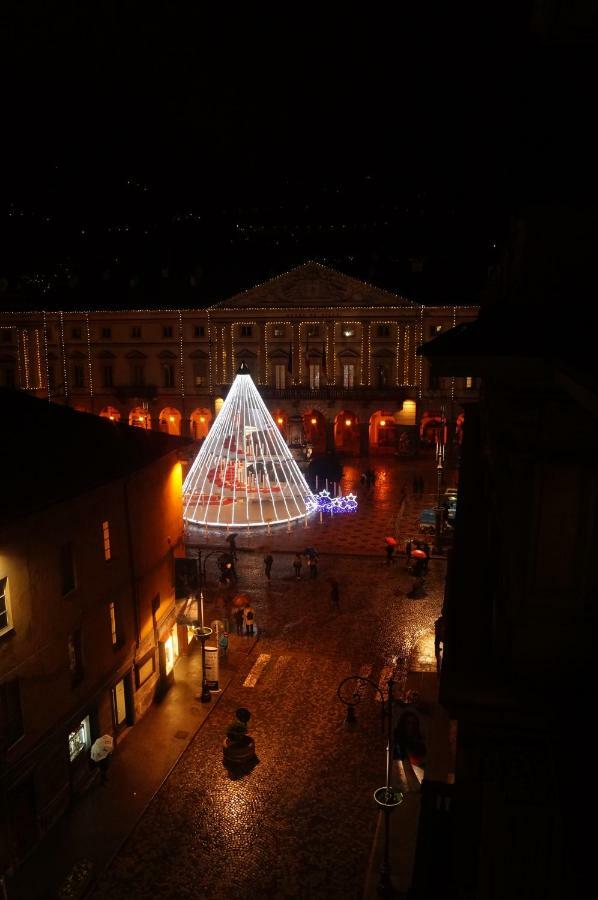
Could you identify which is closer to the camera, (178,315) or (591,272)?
(591,272)

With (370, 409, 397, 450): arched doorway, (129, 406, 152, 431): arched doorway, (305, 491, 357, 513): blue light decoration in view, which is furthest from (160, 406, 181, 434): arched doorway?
(305, 491, 357, 513): blue light decoration

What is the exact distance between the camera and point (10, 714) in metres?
14.1

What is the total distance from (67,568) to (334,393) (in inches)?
1841

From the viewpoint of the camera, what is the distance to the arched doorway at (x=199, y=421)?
6456 centimetres

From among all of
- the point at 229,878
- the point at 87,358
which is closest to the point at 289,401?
the point at 87,358

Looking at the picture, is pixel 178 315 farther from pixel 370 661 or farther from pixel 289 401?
pixel 370 661

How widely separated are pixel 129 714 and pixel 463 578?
1468cm

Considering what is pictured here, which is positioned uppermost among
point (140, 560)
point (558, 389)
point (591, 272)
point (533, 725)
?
point (591, 272)

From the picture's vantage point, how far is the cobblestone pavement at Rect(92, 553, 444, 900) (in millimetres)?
13758

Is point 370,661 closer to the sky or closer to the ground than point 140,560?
closer to the ground

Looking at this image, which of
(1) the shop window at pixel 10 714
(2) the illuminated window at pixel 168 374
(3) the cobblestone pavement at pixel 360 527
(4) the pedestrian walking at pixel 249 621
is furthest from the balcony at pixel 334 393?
(1) the shop window at pixel 10 714

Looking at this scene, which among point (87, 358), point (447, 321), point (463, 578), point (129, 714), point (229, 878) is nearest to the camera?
point (463, 578)

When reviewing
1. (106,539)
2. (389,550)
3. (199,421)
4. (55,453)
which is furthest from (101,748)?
(199,421)

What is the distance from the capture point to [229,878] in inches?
539
